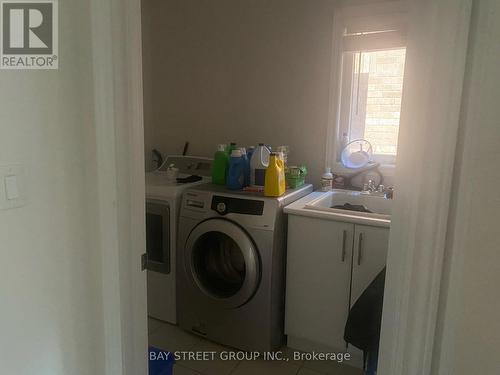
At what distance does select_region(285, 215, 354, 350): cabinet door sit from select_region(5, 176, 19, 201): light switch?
1.38 metres

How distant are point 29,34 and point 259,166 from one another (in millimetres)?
1462

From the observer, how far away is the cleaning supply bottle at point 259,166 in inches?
86.0

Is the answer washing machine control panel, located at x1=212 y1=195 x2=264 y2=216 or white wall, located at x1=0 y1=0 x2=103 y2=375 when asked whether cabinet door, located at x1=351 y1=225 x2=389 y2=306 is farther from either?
white wall, located at x1=0 y1=0 x2=103 y2=375

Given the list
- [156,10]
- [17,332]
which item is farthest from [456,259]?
[156,10]

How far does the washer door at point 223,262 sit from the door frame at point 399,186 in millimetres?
865

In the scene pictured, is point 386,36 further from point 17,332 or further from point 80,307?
point 17,332

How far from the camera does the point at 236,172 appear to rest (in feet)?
7.14

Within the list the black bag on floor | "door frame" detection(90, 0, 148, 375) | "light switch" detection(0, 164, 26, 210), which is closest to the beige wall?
the black bag on floor

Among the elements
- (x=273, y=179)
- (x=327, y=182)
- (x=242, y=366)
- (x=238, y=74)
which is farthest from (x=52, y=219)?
(x=238, y=74)

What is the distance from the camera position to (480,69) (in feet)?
2.21

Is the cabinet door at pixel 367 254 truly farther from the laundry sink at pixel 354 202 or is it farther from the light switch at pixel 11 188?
the light switch at pixel 11 188

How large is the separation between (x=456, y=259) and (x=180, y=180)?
6.46 feet

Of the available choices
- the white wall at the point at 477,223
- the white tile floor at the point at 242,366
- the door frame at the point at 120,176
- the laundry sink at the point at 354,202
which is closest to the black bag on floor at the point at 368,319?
the white tile floor at the point at 242,366

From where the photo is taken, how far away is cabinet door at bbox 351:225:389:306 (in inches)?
69.7
